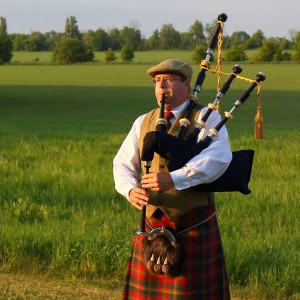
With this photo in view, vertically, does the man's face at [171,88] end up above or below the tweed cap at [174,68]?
below

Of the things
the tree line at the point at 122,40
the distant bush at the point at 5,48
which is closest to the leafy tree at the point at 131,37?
the tree line at the point at 122,40

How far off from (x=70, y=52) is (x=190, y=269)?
3583 inches

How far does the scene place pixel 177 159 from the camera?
11.2 ft

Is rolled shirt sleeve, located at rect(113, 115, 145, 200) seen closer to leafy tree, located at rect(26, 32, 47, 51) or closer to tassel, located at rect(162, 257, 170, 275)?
tassel, located at rect(162, 257, 170, 275)

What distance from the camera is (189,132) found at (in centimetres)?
355

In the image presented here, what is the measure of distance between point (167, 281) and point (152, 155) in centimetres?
76

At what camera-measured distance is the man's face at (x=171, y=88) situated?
357 centimetres

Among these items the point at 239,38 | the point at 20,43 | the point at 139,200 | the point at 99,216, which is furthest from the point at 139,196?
the point at 20,43

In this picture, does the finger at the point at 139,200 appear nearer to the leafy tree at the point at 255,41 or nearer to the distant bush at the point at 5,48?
the distant bush at the point at 5,48

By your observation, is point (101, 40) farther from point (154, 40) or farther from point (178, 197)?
point (178, 197)

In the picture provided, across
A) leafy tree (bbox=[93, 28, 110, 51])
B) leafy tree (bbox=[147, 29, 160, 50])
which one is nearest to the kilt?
leafy tree (bbox=[147, 29, 160, 50])

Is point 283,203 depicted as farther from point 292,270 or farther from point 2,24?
point 2,24

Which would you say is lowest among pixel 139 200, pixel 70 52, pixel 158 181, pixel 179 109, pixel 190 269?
pixel 70 52

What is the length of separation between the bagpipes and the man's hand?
97 mm
